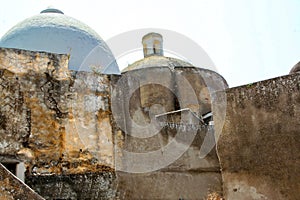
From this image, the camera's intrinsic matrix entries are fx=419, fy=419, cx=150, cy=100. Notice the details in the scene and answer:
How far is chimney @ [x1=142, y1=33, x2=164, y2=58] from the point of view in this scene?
1756 centimetres

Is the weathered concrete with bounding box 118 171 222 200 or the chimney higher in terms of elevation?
the chimney

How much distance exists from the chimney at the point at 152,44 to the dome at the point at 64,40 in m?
6.53

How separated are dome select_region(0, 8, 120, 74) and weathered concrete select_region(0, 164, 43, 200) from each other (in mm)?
5979

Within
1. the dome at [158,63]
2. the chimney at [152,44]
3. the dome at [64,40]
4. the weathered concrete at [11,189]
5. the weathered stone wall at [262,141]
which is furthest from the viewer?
the chimney at [152,44]

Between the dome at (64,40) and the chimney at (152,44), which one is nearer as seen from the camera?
the dome at (64,40)

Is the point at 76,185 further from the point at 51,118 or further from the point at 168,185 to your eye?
the point at 168,185

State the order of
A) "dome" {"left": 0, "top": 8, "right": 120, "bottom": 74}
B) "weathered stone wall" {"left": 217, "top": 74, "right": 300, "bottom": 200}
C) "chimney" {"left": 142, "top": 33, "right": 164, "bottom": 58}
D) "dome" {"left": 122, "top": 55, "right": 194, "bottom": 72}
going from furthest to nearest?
1. "chimney" {"left": 142, "top": 33, "right": 164, "bottom": 58}
2. "dome" {"left": 122, "top": 55, "right": 194, "bottom": 72}
3. "dome" {"left": 0, "top": 8, "right": 120, "bottom": 74}
4. "weathered stone wall" {"left": 217, "top": 74, "right": 300, "bottom": 200}

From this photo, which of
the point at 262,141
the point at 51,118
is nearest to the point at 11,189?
the point at 51,118

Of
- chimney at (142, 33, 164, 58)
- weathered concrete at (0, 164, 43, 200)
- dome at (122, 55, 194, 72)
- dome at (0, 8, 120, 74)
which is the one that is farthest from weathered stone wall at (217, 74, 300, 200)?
chimney at (142, 33, 164, 58)

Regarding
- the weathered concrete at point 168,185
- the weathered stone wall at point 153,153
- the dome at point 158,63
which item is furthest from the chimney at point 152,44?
the weathered concrete at point 168,185

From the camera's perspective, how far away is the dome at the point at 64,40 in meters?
10.1

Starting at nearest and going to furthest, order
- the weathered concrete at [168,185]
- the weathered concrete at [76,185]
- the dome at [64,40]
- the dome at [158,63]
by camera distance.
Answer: the weathered concrete at [76,185] → the weathered concrete at [168,185] → the dome at [64,40] → the dome at [158,63]

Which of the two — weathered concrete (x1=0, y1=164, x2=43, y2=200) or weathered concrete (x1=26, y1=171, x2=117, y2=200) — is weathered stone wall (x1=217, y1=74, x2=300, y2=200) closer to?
weathered concrete (x1=26, y1=171, x2=117, y2=200)

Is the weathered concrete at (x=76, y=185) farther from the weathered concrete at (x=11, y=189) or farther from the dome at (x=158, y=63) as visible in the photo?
the dome at (x=158, y=63)
